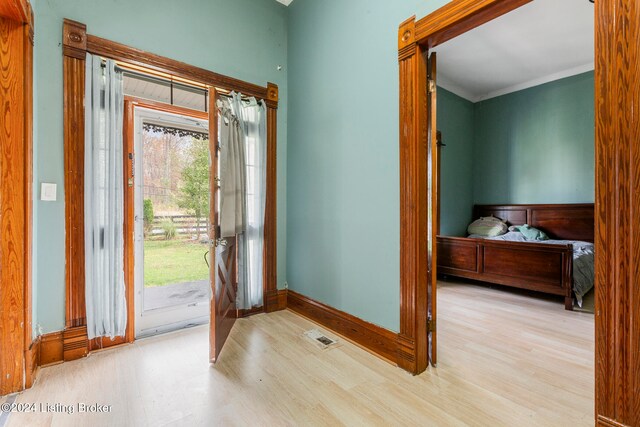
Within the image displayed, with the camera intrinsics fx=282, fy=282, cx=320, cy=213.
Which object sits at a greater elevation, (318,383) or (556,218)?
(556,218)

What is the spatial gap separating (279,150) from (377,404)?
2547 mm

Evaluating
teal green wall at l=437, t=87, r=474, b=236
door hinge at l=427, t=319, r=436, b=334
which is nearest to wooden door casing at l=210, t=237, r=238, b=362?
door hinge at l=427, t=319, r=436, b=334

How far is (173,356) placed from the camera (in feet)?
7.13

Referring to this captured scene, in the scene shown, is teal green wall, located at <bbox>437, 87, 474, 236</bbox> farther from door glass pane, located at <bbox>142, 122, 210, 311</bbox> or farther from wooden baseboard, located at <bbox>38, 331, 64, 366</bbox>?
wooden baseboard, located at <bbox>38, 331, 64, 366</bbox>

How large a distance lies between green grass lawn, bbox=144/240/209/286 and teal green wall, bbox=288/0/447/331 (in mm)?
1458

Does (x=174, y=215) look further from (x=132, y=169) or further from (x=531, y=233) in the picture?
(x=531, y=233)

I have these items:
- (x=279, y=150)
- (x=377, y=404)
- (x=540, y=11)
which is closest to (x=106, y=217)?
(x=279, y=150)

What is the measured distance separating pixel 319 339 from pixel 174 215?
230 centimetres

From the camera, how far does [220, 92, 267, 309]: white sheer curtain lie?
9.52 ft

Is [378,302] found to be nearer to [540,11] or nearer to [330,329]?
[330,329]

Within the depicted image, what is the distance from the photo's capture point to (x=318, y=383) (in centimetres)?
182

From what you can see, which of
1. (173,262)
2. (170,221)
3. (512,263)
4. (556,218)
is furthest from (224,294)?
(556,218)

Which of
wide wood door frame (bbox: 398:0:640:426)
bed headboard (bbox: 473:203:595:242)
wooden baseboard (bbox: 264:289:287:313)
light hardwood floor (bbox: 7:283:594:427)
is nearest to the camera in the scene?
wide wood door frame (bbox: 398:0:640:426)

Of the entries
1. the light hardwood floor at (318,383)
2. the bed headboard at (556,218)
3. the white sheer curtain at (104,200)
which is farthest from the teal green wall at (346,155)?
the bed headboard at (556,218)
